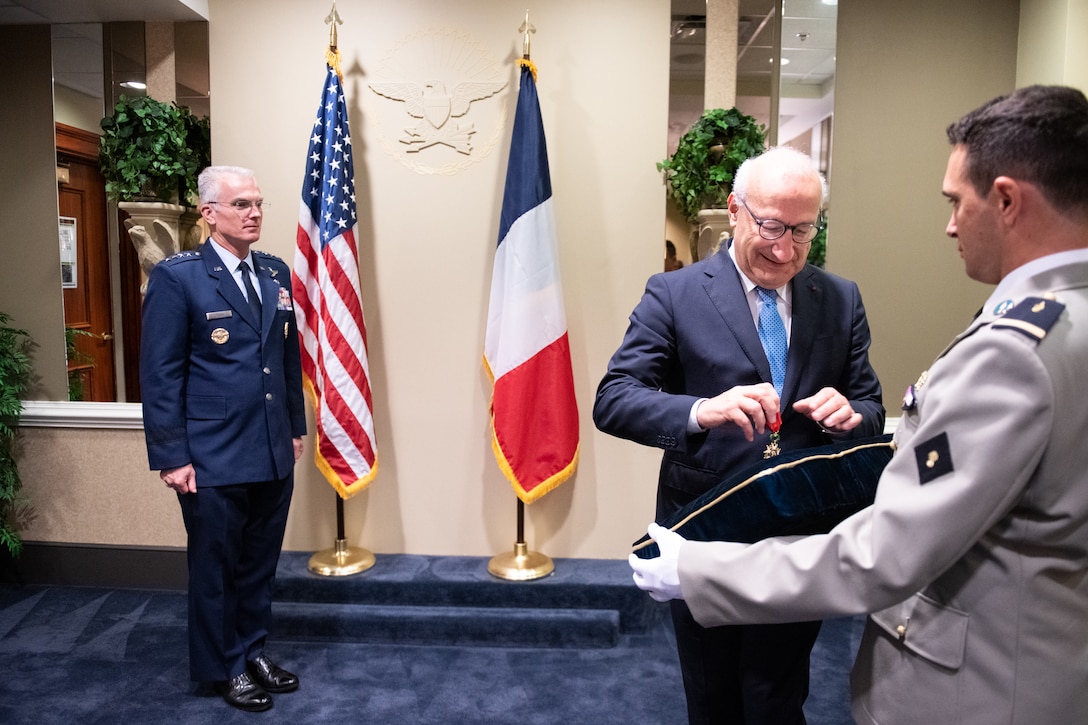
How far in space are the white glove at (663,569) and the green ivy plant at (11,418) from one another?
336 cm

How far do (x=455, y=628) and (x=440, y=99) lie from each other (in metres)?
2.18

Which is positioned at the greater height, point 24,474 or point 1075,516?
point 1075,516

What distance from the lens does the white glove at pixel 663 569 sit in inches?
42.5

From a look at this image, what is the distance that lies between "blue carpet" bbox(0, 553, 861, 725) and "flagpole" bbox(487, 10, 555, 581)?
30cm

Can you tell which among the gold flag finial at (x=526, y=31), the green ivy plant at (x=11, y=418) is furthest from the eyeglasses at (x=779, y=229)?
the green ivy plant at (x=11, y=418)

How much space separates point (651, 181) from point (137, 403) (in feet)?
8.24

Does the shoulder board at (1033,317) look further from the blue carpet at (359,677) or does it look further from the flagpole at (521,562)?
the flagpole at (521,562)

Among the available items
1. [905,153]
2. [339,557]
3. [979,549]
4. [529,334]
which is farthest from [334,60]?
[979,549]

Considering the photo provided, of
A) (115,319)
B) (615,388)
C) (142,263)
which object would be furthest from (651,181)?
(115,319)

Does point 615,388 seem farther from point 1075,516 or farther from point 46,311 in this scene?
point 46,311

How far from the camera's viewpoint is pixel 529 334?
3207mm

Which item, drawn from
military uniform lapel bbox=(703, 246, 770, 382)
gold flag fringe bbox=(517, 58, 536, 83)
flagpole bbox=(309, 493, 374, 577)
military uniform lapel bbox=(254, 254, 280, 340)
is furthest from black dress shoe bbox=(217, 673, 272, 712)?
gold flag fringe bbox=(517, 58, 536, 83)

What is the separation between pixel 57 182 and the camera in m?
3.63

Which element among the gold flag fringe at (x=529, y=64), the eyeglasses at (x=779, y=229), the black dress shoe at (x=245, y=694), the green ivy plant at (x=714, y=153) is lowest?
the black dress shoe at (x=245, y=694)
